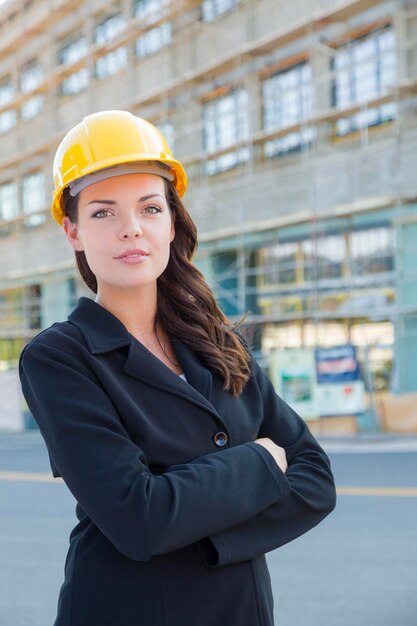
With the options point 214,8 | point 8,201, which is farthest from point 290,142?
point 8,201

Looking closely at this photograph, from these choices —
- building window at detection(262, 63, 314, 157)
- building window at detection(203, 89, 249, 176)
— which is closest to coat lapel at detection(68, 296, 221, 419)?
building window at detection(262, 63, 314, 157)

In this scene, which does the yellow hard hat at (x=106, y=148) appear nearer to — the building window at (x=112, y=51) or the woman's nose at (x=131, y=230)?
the woman's nose at (x=131, y=230)

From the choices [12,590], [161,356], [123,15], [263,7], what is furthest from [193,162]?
[161,356]

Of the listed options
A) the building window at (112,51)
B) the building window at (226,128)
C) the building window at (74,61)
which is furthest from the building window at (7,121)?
the building window at (226,128)

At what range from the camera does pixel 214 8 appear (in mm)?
20578

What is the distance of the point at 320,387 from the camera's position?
15141mm

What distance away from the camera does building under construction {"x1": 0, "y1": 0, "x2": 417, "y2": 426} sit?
54.0 ft

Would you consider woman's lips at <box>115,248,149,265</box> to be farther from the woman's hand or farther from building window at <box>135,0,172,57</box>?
building window at <box>135,0,172,57</box>

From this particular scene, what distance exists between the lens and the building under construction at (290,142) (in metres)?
16.5

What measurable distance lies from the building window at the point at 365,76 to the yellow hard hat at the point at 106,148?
15.7 metres

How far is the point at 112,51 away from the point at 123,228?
23632 millimetres

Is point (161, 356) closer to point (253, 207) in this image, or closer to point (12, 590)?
point (12, 590)

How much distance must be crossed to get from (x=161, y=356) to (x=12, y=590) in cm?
444

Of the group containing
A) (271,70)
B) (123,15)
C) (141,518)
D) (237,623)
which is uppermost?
(123,15)
